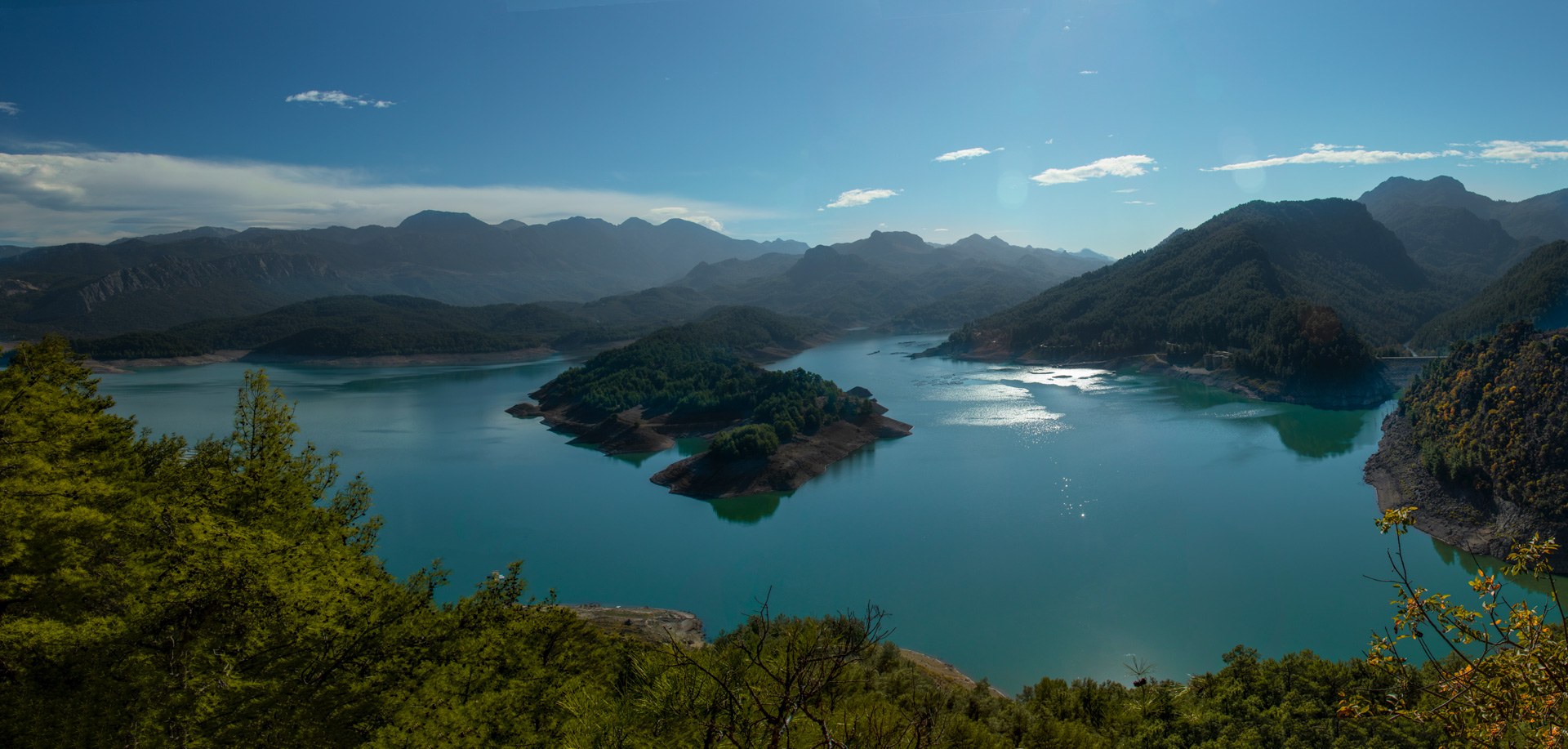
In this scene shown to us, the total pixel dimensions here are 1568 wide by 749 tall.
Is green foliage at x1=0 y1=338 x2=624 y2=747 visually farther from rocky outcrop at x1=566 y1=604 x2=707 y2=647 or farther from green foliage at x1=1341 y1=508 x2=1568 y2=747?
rocky outcrop at x1=566 y1=604 x2=707 y2=647

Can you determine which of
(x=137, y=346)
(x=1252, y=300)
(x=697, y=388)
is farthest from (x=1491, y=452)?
(x=137, y=346)

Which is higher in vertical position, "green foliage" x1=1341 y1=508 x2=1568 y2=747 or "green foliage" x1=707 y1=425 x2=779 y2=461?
"green foliage" x1=1341 y1=508 x2=1568 y2=747

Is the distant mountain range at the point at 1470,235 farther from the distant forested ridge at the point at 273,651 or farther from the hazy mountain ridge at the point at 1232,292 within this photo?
the distant forested ridge at the point at 273,651

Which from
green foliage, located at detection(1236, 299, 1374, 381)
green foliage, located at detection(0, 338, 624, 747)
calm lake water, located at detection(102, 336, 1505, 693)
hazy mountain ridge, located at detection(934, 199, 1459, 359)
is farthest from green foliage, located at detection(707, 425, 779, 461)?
hazy mountain ridge, located at detection(934, 199, 1459, 359)

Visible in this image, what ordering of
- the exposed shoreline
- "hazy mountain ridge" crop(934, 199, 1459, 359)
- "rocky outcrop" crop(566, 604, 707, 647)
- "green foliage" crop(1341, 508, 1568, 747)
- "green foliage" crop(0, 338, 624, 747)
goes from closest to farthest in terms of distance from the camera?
"green foliage" crop(1341, 508, 1568, 747), "green foliage" crop(0, 338, 624, 747), "rocky outcrop" crop(566, 604, 707, 647), the exposed shoreline, "hazy mountain ridge" crop(934, 199, 1459, 359)

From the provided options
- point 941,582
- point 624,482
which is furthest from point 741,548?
point 624,482

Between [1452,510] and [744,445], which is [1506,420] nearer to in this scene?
[1452,510]
